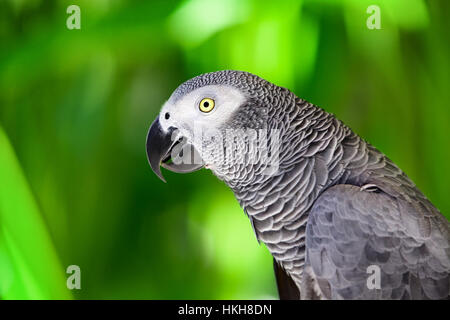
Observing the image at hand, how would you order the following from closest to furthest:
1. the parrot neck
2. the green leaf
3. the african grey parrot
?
the african grey parrot < the parrot neck < the green leaf

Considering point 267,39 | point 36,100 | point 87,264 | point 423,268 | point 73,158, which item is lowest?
point 423,268

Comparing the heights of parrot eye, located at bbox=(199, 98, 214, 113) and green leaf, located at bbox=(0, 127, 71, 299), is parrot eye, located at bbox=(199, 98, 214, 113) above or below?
above

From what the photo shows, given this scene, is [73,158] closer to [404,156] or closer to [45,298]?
[45,298]

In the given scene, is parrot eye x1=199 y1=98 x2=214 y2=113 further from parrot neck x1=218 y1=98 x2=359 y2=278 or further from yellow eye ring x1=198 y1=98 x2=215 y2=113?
parrot neck x1=218 y1=98 x2=359 y2=278

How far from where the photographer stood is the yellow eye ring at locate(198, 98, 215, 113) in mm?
1052

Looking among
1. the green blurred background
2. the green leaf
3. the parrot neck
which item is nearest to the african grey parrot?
the parrot neck

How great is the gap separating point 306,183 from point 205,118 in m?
0.32

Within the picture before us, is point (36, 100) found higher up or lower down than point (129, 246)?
higher up

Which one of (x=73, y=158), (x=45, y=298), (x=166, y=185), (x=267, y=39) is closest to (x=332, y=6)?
(x=267, y=39)

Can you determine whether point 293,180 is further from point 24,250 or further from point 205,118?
point 24,250

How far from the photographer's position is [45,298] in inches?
51.6

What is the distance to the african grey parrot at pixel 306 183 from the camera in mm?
900

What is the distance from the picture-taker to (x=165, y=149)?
1063mm

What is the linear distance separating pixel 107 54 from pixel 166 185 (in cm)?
50
